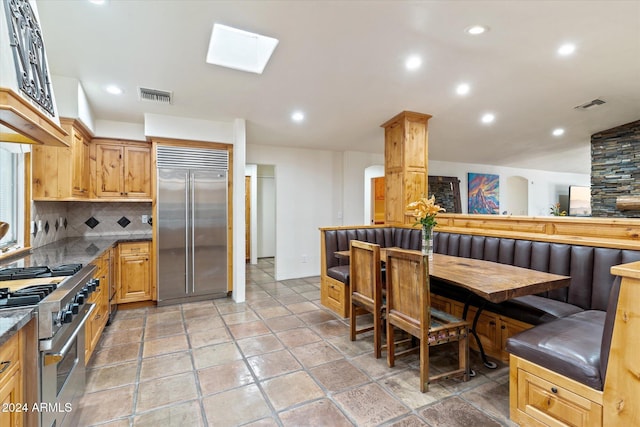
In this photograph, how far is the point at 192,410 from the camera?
1953 millimetres

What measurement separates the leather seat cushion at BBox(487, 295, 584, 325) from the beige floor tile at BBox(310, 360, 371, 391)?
123 cm

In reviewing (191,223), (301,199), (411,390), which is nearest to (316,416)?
(411,390)

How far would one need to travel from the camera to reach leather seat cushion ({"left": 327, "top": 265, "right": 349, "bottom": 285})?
3.47 metres

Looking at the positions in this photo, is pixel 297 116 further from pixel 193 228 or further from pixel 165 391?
pixel 165 391

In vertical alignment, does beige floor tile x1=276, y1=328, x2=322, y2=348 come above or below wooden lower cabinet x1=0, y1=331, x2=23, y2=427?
below

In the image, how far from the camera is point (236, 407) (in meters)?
1.98

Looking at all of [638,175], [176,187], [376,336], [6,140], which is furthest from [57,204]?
[638,175]

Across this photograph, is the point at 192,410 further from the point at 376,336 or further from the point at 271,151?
the point at 271,151

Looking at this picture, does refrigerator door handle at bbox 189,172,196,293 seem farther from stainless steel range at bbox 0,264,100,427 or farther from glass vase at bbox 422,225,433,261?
glass vase at bbox 422,225,433,261

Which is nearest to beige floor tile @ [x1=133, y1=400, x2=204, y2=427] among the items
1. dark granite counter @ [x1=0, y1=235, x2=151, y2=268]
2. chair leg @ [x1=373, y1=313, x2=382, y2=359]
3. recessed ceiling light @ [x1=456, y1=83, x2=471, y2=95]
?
dark granite counter @ [x1=0, y1=235, x2=151, y2=268]

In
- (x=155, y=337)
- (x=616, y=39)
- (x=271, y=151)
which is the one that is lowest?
(x=155, y=337)

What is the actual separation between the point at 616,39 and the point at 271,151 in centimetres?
454

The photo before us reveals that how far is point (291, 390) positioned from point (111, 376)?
1.43 meters

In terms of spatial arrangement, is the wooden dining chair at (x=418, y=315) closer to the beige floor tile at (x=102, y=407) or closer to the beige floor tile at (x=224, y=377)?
the beige floor tile at (x=224, y=377)
